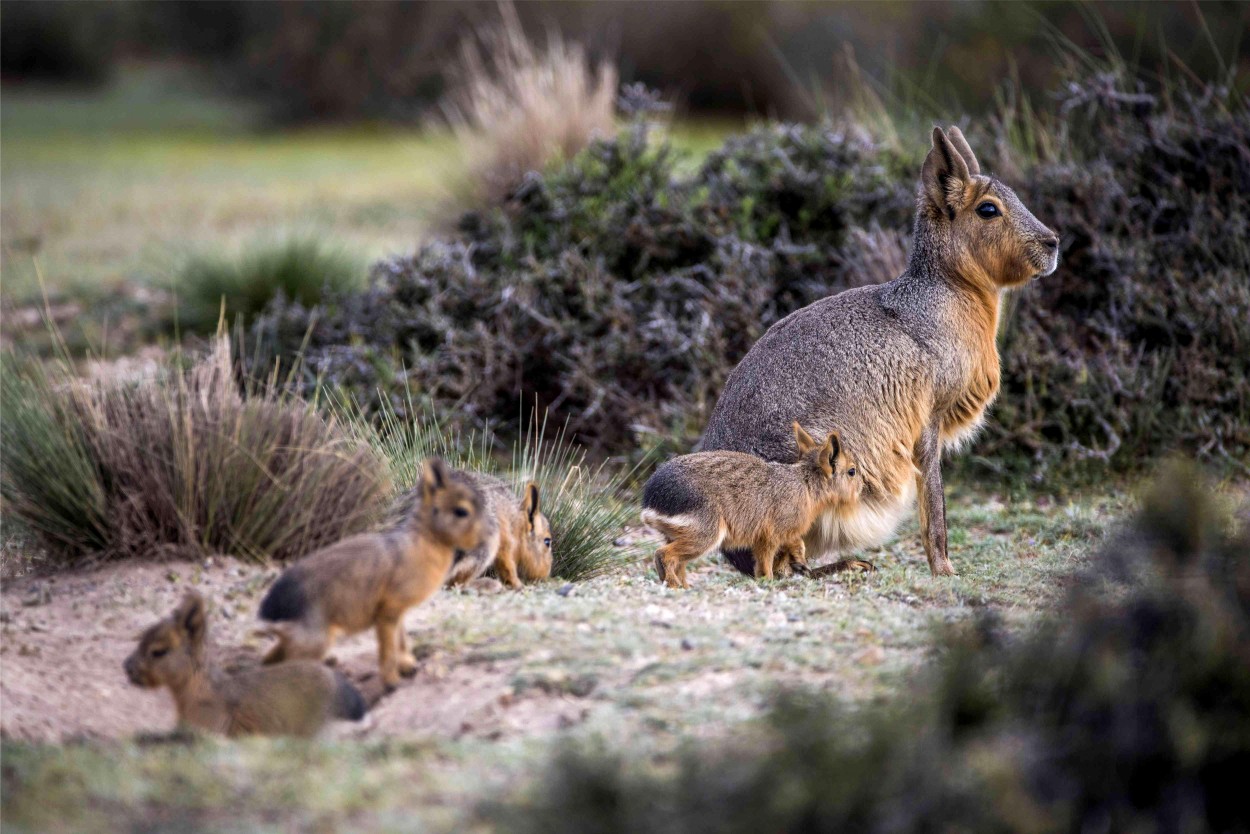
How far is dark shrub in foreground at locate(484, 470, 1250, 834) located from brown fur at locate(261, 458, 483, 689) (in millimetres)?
1249

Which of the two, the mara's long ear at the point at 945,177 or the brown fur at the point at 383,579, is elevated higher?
the mara's long ear at the point at 945,177

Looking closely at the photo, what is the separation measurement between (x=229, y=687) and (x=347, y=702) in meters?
0.40

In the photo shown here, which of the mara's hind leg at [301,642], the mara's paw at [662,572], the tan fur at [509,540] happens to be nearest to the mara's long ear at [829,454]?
the mara's paw at [662,572]

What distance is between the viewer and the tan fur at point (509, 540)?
A: 571 cm

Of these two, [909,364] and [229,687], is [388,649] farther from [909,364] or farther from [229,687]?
[909,364]

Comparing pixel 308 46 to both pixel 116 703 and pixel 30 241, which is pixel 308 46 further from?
pixel 116 703

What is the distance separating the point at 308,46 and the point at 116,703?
26.2m

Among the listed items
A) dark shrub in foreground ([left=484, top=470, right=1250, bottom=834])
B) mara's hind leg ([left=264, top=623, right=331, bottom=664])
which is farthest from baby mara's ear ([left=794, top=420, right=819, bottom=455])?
dark shrub in foreground ([left=484, top=470, right=1250, bottom=834])

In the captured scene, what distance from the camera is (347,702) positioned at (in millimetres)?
4391

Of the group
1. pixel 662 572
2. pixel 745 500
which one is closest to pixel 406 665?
pixel 662 572

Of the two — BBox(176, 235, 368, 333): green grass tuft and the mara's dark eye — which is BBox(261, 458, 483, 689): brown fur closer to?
the mara's dark eye

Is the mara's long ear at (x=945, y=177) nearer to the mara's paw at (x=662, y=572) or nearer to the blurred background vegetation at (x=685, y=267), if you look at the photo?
the blurred background vegetation at (x=685, y=267)

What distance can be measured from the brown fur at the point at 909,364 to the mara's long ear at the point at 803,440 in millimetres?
108

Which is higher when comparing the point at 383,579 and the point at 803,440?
the point at 383,579
